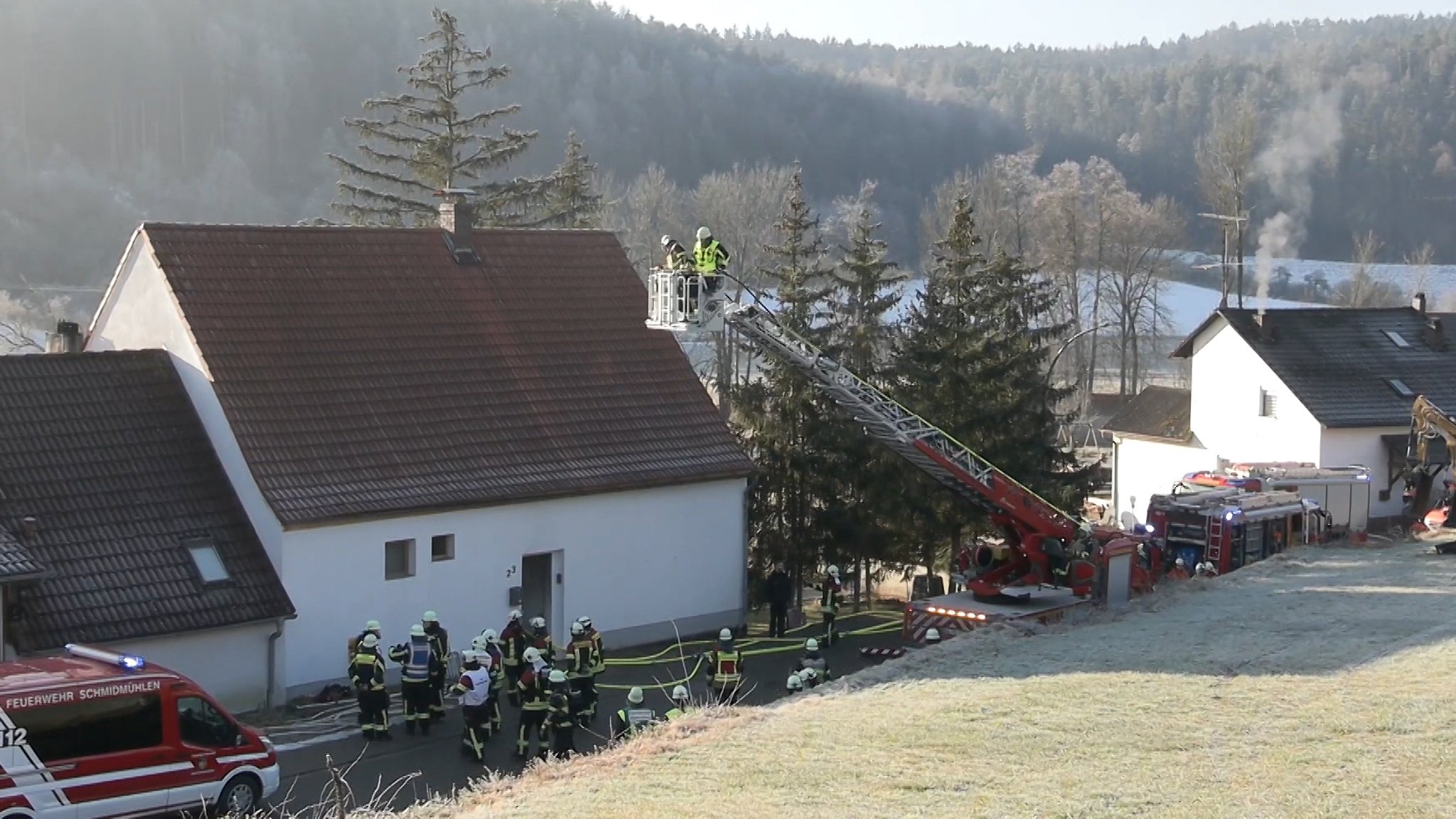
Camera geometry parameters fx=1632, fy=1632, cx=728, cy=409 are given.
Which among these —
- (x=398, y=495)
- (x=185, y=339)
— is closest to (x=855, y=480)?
(x=398, y=495)

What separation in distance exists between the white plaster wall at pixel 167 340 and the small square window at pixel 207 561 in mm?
636

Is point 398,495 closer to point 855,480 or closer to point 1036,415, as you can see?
point 855,480

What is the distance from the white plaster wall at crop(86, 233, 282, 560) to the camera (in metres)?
19.6

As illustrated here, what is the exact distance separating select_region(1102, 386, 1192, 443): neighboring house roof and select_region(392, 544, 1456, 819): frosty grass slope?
1979 cm

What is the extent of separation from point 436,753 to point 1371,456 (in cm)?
2489

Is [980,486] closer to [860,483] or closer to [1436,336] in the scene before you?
[860,483]

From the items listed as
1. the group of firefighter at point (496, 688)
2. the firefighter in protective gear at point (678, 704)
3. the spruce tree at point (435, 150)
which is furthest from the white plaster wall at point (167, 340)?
the spruce tree at point (435, 150)

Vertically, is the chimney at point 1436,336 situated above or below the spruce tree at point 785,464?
above

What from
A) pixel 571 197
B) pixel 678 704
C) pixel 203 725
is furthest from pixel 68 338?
pixel 571 197

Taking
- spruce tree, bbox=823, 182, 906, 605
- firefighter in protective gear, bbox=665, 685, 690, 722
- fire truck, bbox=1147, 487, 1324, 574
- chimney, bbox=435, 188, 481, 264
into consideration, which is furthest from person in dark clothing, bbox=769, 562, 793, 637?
chimney, bbox=435, 188, 481, 264

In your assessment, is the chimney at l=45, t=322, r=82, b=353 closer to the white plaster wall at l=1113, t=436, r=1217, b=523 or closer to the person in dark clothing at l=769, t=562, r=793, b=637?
the person in dark clothing at l=769, t=562, r=793, b=637

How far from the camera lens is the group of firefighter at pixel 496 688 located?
53.9 feet

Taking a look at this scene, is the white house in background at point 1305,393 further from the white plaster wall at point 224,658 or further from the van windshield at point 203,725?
the van windshield at point 203,725

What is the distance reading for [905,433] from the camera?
20.9 meters
